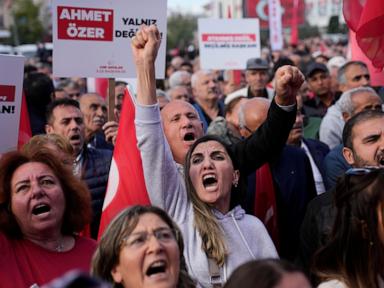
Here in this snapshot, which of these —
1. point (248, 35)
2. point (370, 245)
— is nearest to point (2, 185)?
point (370, 245)

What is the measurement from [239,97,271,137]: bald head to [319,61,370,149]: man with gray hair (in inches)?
50.7

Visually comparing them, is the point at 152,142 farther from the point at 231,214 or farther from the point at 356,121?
the point at 356,121

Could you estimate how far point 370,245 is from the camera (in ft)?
11.4

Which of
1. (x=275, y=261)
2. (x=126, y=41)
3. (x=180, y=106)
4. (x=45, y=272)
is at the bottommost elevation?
(x=45, y=272)

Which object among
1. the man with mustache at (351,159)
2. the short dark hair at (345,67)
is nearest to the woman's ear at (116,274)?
the man with mustache at (351,159)

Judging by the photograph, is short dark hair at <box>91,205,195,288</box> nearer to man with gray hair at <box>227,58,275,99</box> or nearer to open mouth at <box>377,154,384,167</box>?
open mouth at <box>377,154,384,167</box>

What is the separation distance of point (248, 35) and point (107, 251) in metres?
8.99

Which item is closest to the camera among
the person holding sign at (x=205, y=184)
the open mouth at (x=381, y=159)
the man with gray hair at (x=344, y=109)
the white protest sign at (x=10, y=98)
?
the person holding sign at (x=205, y=184)

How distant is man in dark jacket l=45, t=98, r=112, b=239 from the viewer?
5828 mm

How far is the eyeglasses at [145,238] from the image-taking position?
3.29m

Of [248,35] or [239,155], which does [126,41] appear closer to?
[239,155]

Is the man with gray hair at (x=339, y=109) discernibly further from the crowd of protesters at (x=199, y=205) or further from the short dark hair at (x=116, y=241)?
the short dark hair at (x=116, y=241)

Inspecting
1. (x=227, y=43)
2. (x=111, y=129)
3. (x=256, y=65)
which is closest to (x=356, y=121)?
(x=111, y=129)

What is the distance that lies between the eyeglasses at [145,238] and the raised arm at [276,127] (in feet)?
4.91
